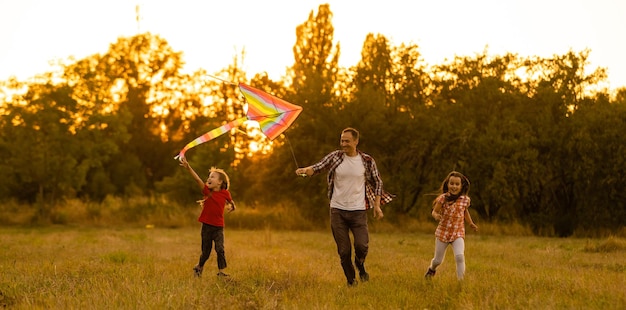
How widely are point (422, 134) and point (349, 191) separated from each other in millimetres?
18044

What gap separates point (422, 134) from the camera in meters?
27.8

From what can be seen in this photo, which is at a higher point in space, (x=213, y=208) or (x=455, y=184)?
(x=455, y=184)

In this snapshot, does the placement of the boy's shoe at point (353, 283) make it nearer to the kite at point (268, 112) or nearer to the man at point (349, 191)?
the man at point (349, 191)

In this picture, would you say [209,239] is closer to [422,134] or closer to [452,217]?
[452,217]

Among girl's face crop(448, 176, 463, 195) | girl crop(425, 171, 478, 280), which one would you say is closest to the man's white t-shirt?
girl crop(425, 171, 478, 280)

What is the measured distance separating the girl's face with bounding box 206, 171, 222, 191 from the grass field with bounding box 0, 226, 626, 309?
1.34 meters

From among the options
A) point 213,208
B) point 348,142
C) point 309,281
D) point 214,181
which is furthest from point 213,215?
point 348,142

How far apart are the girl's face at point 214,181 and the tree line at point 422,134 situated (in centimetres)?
1599

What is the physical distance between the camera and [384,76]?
3005 centimetres

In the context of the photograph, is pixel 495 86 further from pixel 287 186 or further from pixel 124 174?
pixel 124 174

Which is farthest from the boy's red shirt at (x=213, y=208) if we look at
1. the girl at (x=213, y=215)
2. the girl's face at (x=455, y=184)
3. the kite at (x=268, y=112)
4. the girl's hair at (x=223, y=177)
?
the girl's face at (x=455, y=184)

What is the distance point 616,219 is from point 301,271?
16795 mm

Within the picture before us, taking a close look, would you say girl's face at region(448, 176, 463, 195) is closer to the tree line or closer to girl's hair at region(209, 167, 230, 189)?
girl's hair at region(209, 167, 230, 189)

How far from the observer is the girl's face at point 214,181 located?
11213 mm
